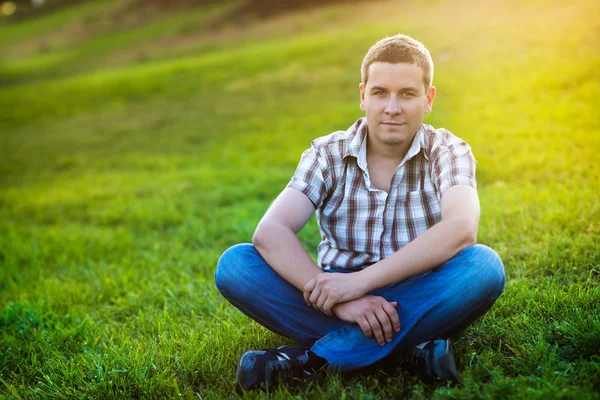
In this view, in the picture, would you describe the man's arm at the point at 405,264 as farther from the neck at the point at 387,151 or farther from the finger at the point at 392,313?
the neck at the point at 387,151

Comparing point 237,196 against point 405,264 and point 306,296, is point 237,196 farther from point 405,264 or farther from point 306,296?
point 405,264

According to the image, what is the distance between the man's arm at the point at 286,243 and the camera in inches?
114

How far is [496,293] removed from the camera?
2.84 meters

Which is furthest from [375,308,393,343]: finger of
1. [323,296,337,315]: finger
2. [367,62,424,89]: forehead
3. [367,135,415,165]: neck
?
[367,62,424,89]: forehead

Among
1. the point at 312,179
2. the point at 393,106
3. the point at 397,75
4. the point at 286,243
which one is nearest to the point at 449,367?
the point at 286,243

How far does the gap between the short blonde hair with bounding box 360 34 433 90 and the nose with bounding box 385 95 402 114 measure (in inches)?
8.1

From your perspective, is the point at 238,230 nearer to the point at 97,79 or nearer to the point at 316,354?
the point at 316,354

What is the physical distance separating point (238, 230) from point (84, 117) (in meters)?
11.7

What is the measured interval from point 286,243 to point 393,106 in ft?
3.19

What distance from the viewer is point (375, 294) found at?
3.06m

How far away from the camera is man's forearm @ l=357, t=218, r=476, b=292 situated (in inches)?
108

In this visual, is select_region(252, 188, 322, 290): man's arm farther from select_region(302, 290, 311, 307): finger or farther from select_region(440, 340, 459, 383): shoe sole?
select_region(440, 340, 459, 383): shoe sole

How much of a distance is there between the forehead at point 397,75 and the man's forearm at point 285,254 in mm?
997

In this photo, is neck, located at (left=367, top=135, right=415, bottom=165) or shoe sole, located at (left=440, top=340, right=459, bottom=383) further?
neck, located at (left=367, top=135, right=415, bottom=165)
